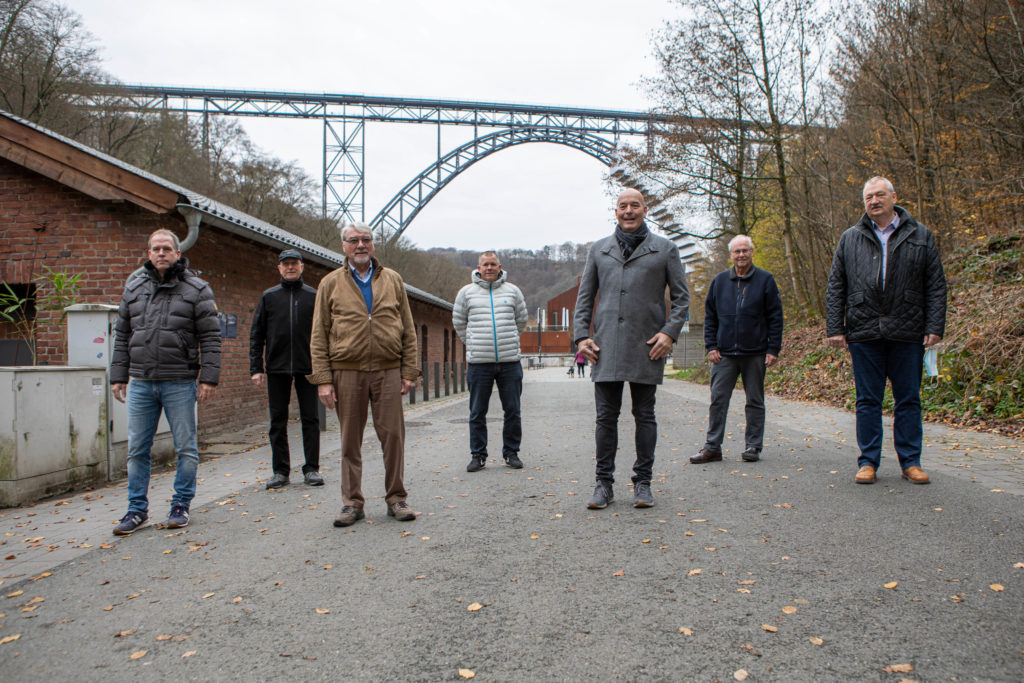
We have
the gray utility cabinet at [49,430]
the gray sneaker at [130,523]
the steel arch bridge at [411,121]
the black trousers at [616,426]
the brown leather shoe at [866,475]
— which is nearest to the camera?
the gray sneaker at [130,523]

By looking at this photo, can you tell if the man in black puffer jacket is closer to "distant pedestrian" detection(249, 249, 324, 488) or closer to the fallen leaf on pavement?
"distant pedestrian" detection(249, 249, 324, 488)

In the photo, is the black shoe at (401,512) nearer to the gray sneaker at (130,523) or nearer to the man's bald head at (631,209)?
the gray sneaker at (130,523)

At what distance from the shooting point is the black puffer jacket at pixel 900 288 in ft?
15.5

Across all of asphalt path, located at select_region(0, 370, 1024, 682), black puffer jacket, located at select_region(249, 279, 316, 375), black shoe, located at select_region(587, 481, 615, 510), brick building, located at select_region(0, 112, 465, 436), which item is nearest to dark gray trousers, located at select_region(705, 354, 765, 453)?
asphalt path, located at select_region(0, 370, 1024, 682)

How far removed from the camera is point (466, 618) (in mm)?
2725

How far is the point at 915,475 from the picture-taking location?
472 cm

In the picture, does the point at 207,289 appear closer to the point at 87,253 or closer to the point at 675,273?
the point at 675,273

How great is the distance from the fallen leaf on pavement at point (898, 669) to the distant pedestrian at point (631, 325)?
2.21 m

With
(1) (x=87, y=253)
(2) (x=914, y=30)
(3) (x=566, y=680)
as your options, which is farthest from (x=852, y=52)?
(3) (x=566, y=680)

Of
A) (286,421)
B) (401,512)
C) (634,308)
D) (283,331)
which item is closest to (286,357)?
(283,331)

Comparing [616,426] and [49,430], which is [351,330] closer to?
[616,426]

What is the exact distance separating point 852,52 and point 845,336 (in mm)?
9827

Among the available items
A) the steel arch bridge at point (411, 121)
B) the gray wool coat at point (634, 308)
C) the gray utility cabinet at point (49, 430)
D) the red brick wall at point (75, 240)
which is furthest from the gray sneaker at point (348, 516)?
the steel arch bridge at point (411, 121)

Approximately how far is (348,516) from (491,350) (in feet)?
8.18
